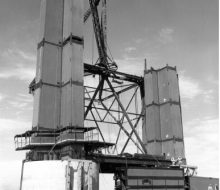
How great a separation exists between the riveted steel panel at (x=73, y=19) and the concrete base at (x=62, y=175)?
16.2 metres

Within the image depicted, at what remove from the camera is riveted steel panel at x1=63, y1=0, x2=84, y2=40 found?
131 feet

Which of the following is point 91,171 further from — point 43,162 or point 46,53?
point 46,53

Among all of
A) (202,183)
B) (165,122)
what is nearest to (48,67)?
(165,122)

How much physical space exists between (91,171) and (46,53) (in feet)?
51.8

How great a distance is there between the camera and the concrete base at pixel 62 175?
1282 inches

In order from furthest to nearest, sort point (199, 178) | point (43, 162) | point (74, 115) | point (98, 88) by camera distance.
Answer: point (98, 88) → point (199, 178) → point (74, 115) → point (43, 162)

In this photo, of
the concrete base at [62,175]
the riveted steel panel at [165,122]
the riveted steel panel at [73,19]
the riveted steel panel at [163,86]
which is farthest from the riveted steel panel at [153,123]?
the riveted steel panel at [73,19]

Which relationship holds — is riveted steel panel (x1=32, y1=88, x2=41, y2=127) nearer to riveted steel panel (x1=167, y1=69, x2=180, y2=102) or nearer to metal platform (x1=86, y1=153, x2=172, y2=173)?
metal platform (x1=86, y1=153, x2=172, y2=173)

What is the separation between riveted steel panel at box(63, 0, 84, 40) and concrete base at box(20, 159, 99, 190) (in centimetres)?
1615

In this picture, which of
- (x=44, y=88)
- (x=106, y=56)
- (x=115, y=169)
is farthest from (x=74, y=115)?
(x=106, y=56)

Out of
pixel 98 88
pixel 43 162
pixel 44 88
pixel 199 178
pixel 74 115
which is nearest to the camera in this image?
pixel 43 162

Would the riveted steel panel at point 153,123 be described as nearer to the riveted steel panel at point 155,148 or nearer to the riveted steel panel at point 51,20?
the riveted steel panel at point 155,148

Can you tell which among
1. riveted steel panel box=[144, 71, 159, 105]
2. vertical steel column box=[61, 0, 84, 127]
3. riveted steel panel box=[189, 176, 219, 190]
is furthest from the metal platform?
riveted steel panel box=[144, 71, 159, 105]

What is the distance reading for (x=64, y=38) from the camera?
4078 cm
